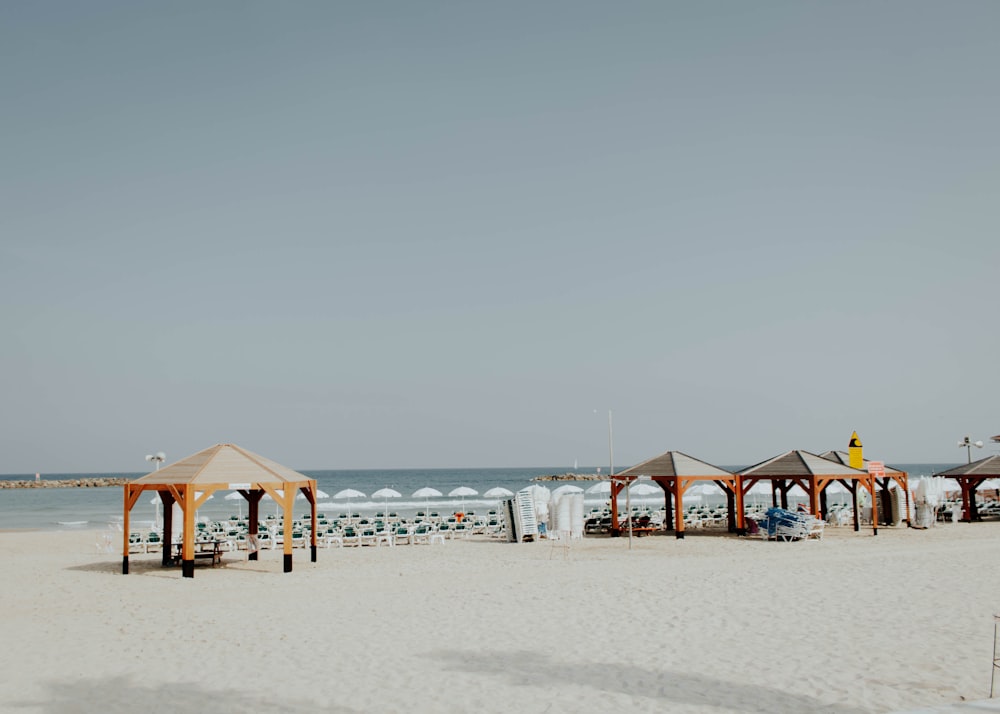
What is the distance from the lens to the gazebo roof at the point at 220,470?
1600cm

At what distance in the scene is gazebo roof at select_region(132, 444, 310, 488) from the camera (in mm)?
16000

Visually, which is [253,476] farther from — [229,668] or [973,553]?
[973,553]

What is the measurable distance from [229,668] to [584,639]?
4.12 meters

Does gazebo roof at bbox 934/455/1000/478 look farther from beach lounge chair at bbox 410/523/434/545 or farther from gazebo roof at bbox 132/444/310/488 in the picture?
gazebo roof at bbox 132/444/310/488

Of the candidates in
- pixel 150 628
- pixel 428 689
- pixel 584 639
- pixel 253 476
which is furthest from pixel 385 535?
pixel 428 689

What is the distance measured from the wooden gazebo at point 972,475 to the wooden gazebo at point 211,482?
22.8 meters

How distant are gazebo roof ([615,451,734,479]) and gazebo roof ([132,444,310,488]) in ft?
34.5

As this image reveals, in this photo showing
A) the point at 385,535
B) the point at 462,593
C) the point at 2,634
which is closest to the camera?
the point at 2,634

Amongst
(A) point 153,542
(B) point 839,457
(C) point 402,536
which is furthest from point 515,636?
(B) point 839,457

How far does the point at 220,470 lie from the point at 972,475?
83.9 feet

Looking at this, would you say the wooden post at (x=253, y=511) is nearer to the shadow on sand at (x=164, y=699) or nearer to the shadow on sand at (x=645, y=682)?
the shadow on sand at (x=164, y=699)

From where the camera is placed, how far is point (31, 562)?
19.5m

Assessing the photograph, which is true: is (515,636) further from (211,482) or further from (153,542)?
(153,542)

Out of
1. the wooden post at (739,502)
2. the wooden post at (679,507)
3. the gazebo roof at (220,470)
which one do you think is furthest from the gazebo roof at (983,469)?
the gazebo roof at (220,470)
